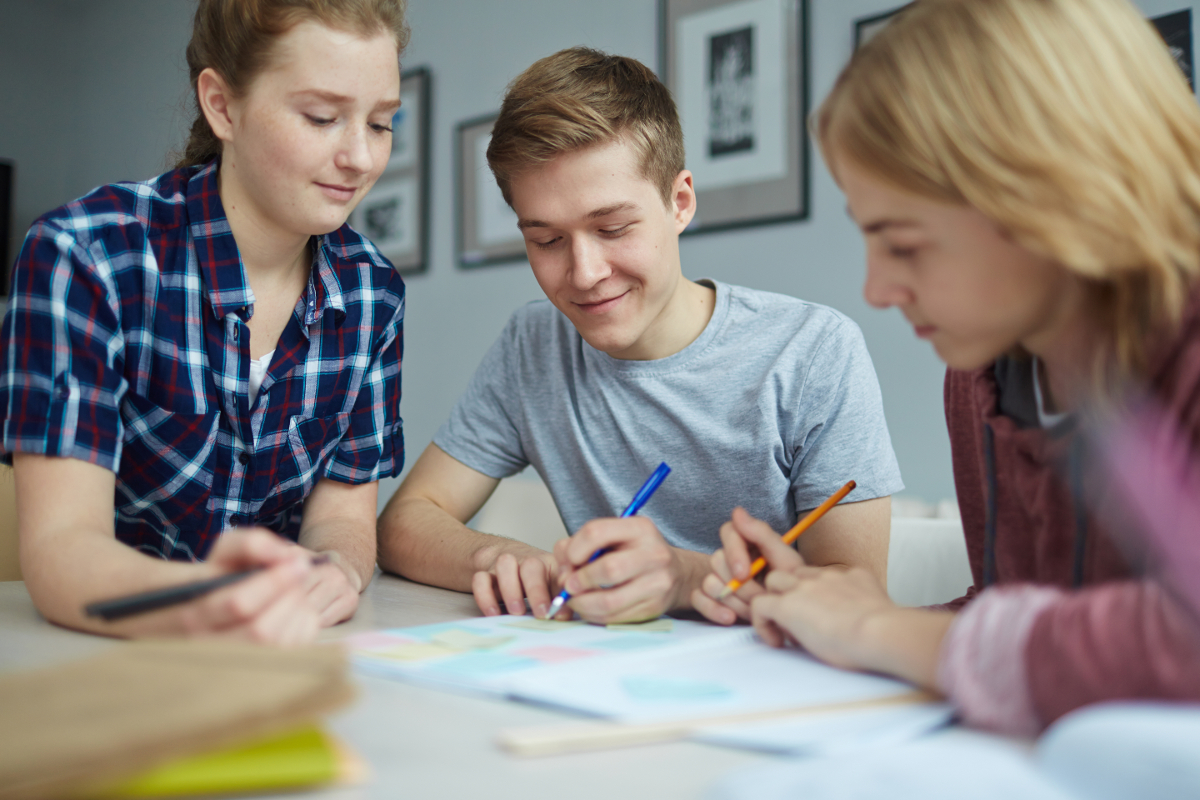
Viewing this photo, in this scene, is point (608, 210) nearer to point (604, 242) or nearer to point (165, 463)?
point (604, 242)

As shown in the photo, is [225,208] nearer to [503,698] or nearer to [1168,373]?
[503,698]

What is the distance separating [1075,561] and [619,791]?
433 millimetres

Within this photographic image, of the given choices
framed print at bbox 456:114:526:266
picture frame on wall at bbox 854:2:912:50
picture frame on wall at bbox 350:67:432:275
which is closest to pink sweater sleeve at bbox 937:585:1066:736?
picture frame on wall at bbox 854:2:912:50

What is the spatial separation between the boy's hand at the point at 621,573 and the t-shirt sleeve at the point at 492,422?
19.2 inches

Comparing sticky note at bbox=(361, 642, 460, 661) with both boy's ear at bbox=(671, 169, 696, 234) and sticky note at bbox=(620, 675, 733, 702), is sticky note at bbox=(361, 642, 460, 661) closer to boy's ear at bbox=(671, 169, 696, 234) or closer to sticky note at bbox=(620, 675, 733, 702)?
sticky note at bbox=(620, 675, 733, 702)

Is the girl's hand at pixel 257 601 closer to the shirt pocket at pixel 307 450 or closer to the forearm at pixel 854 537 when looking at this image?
the shirt pocket at pixel 307 450

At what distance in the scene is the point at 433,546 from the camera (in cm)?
119

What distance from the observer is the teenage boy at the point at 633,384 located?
1.16m

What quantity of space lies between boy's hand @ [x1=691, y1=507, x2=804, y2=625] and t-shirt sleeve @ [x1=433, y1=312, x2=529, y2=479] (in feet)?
1.95

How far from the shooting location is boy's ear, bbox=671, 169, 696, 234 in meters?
1.30

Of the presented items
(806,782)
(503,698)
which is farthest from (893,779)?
(503,698)

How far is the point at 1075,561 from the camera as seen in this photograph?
686mm

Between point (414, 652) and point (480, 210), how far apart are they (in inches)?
88.5

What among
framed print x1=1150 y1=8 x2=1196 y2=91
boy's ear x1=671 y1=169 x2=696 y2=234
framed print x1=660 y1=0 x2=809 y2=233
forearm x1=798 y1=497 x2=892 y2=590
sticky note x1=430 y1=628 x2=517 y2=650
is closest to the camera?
sticky note x1=430 y1=628 x2=517 y2=650
